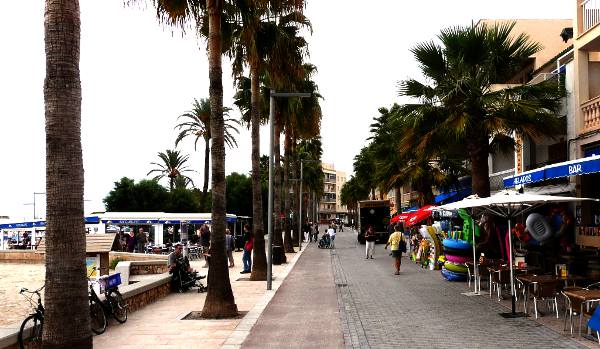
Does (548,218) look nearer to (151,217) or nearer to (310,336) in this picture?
(310,336)

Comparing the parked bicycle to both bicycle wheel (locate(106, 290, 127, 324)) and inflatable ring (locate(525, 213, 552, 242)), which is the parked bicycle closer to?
bicycle wheel (locate(106, 290, 127, 324))

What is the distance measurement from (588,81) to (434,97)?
441 cm

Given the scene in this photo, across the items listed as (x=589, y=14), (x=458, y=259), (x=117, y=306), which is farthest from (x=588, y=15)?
(x=117, y=306)

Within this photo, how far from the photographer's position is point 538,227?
1589cm

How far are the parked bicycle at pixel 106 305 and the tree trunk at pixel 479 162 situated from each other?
37.1ft

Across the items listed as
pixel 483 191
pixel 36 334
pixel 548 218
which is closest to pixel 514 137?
pixel 483 191

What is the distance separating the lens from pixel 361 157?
234 feet

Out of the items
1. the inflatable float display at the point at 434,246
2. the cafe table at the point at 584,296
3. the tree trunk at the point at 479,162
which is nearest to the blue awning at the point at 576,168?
the cafe table at the point at 584,296

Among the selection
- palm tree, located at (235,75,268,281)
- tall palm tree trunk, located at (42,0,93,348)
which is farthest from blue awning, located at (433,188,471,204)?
tall palm tree trunk, located at (42,0,93,348)

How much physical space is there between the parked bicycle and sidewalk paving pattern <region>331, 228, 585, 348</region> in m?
4.10

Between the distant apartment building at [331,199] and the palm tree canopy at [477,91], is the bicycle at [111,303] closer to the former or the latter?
the palm tree canopy at [477,91]

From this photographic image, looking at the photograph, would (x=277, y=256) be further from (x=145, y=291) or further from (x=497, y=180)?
(x=145, y=291)

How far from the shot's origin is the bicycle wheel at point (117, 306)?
10.8 m

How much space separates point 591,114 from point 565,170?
413 cm
